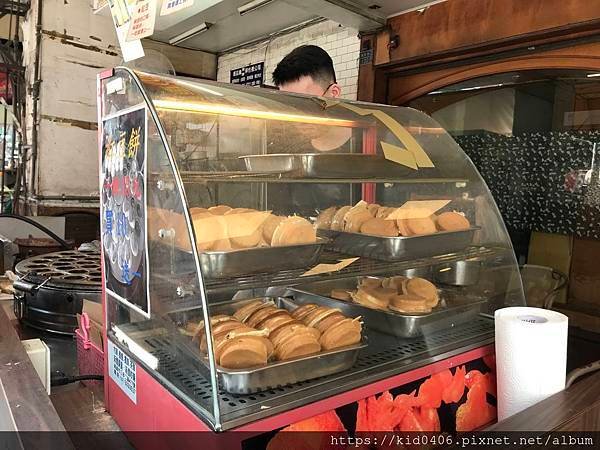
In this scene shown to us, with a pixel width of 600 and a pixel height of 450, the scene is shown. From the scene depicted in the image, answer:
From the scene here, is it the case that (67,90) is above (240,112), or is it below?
above

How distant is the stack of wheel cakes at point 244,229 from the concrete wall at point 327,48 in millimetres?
2897

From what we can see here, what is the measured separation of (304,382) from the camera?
4.12ft

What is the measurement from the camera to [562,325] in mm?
1415

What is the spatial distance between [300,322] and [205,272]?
312 millimetres

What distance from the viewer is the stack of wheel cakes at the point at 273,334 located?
1.19 metres

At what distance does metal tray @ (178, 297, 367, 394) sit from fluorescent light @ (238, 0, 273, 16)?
137 inches

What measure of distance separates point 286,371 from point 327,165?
0.84m

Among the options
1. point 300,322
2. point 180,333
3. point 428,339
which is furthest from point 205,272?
point 428,339

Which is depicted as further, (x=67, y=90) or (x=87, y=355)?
(x=67, y=90)

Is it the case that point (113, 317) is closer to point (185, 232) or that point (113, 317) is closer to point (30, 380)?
point (30, 380)

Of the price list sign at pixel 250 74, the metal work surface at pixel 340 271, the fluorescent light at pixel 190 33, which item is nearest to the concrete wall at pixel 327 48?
the price list sign at pixel 250 74

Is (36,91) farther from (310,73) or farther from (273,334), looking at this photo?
(273,334)

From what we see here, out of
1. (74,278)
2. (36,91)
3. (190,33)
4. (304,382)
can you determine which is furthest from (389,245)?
(36,91)

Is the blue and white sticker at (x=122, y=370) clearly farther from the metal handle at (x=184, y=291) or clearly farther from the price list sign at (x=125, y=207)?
the metal handle at (x=184, y=291)
